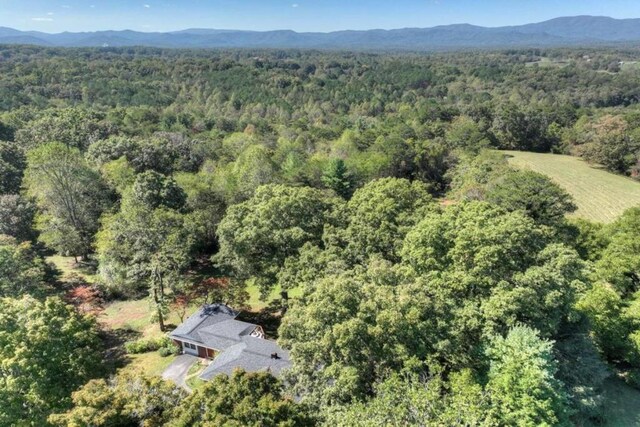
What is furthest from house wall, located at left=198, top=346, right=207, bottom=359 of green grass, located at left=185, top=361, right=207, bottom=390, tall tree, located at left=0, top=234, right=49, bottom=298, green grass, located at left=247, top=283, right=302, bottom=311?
tall tree, located at left=0, top=234, right=49, bottom=298

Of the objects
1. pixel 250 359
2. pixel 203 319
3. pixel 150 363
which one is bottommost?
pixel 150 363

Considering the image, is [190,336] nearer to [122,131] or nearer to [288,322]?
[288,322]

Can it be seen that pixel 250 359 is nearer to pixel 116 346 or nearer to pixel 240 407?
pixel 240 407

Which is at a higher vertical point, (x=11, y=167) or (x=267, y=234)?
(x=267, y=234)

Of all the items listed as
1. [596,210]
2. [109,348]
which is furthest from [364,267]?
[596,210]

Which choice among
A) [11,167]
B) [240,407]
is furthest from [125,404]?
[11,167]

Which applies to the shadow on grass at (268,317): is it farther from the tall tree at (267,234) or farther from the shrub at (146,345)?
the shrub at (146,345)
